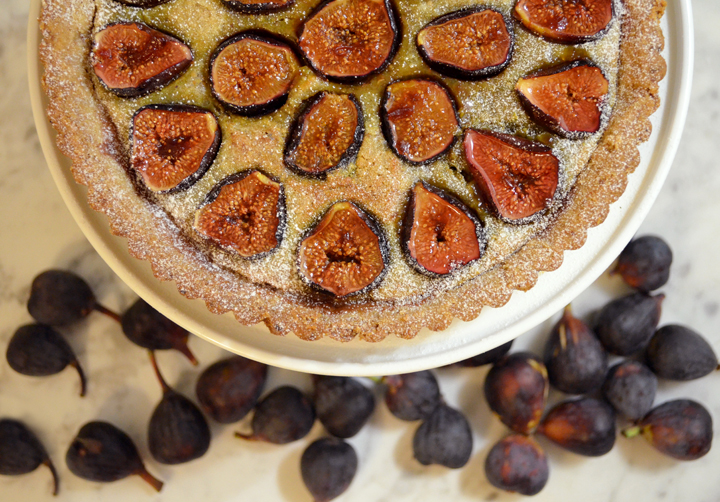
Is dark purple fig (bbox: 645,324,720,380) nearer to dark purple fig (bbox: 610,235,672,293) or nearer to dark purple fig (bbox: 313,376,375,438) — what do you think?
dark purple fig (bbox: 610,235,672,293)

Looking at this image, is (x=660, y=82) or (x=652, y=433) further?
(x=652, y=433)

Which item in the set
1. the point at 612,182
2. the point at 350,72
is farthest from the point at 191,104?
the point at 612,182

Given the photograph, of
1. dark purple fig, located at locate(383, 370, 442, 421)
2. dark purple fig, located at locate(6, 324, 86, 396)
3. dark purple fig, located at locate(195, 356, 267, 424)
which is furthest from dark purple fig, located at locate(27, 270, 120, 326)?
dark purple fig, located at locate(383, 370, 442, 421)

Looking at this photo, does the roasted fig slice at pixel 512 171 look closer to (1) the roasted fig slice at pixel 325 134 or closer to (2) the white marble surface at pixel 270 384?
(1) the roasted fig slice at pixel 325 134

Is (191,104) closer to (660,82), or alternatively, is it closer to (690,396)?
(660,82)

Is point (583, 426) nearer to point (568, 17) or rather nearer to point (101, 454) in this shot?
point (568, 17)

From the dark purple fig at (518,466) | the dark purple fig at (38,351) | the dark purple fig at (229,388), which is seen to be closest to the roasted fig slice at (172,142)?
the dark purple fig at (229,388)

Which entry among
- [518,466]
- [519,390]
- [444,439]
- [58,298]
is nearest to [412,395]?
[444,439]
